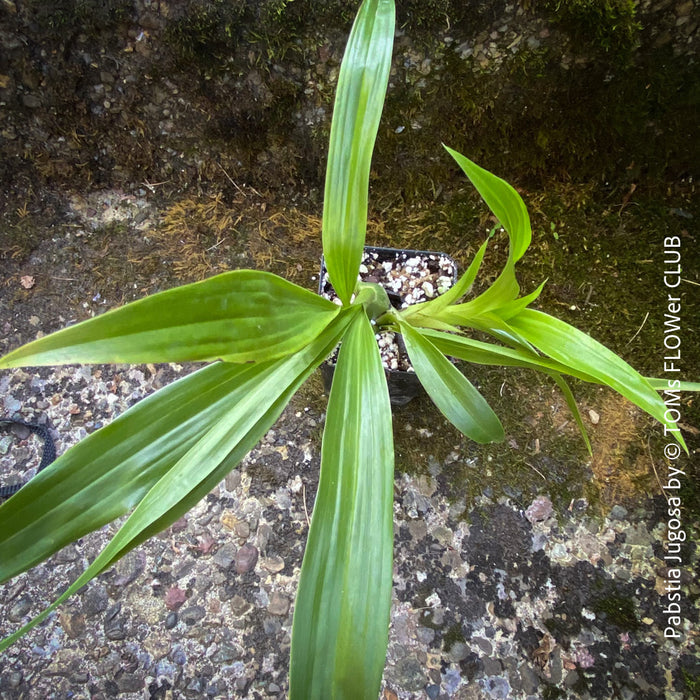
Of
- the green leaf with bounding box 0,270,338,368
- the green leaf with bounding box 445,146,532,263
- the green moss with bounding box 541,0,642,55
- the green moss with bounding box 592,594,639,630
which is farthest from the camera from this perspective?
the green moss with bounding box 592,594,639,630

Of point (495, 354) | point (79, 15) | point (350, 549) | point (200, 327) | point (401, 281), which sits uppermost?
point (79, 15)

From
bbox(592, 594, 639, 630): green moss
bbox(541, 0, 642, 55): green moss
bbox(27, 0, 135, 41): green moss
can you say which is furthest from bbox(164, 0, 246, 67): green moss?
bbox(592, 594, 639, 630): green moss

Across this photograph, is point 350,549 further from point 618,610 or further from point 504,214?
point 618,610

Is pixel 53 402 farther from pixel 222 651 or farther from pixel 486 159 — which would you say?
pixel 486 159

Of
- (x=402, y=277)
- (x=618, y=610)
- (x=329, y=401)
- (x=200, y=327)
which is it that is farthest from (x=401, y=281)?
(x=618, y=610)

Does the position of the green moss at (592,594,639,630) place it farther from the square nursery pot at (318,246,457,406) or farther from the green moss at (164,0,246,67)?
the green moss at (164,0,246,67)

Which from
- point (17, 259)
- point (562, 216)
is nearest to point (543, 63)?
point (562, 216)
